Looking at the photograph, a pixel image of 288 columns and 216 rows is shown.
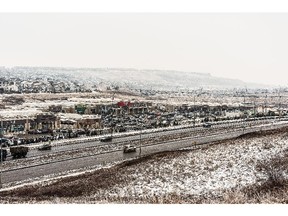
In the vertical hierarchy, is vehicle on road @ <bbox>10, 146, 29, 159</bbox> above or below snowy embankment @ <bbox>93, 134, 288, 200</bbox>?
below

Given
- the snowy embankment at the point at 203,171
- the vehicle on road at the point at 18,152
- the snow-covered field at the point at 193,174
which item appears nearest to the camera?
the snow-covered field at the point at 193,174

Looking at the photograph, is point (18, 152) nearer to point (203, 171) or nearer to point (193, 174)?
point (193, 174)

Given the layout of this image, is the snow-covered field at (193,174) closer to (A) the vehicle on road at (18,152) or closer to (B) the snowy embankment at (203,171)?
(B) the snowy embankment at (203,171)

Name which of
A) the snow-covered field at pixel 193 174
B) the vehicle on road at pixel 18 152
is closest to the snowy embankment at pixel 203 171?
the snow-covered field at pixel 193 174

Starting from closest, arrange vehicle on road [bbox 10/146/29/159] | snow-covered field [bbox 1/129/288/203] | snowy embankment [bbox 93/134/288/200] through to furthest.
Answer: snow-covered field [bbox 1/129/288/203] → snowy embankment [bbox 93/134/288/200] → vehicle on road [bbox 10/146/29/159]

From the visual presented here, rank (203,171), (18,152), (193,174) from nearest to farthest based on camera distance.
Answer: (193,174) < (203,171) < (18,152)

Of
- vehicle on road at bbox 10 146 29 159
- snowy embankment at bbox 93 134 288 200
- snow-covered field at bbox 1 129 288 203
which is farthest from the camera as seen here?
vehicle on road at bbox 10 146 29 159

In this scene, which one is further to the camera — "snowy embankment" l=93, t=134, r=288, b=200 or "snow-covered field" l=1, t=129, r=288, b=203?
"snowy embankment" l=93, t=134, r=288, b=200

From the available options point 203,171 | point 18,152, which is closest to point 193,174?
point 203,171

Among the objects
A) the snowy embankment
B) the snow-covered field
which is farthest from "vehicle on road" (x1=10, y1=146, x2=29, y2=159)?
the snowy embankment

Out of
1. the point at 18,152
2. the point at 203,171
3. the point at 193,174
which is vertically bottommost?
the point at 18,152

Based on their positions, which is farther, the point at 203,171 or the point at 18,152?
the point at 18,152

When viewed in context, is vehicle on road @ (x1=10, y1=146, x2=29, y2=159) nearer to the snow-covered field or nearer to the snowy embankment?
the snow-covered field
